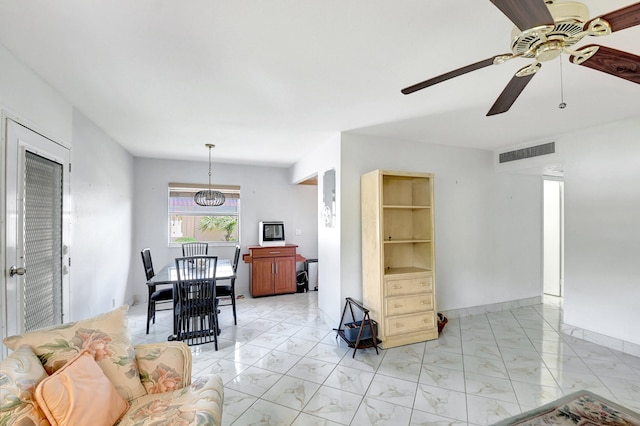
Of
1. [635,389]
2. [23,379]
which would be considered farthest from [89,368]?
[635,389]

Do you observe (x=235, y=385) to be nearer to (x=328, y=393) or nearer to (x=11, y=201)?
(x=328, y=393)

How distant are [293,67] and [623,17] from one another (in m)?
1.57

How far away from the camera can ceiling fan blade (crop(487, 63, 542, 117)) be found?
4.24 ft

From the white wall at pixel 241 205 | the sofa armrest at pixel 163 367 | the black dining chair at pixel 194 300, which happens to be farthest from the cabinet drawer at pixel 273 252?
the sofa armrest at pixel 163 367

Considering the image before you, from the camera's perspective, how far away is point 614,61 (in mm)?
1230

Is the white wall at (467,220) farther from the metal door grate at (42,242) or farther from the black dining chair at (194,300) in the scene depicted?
the metal door grate at (42,242)

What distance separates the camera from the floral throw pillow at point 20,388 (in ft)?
3.33

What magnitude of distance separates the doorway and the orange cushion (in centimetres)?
605

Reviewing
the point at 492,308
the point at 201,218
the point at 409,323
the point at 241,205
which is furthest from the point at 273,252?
the point at 492,308

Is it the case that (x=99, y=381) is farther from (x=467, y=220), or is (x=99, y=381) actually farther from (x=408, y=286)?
(x=467, y=220)

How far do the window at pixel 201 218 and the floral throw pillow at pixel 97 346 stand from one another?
3.58 m

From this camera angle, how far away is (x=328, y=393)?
2176mm

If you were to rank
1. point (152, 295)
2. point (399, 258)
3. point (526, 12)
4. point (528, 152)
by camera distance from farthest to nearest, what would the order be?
point (528, 152), point (399, 258), point (152, 295), point (526, 12)

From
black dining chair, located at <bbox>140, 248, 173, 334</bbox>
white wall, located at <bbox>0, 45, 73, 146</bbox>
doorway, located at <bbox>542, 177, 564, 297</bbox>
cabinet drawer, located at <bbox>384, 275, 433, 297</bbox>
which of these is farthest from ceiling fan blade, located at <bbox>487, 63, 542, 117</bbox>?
doorway, located at <bbox>542, 177, 564, 297</bbox>
